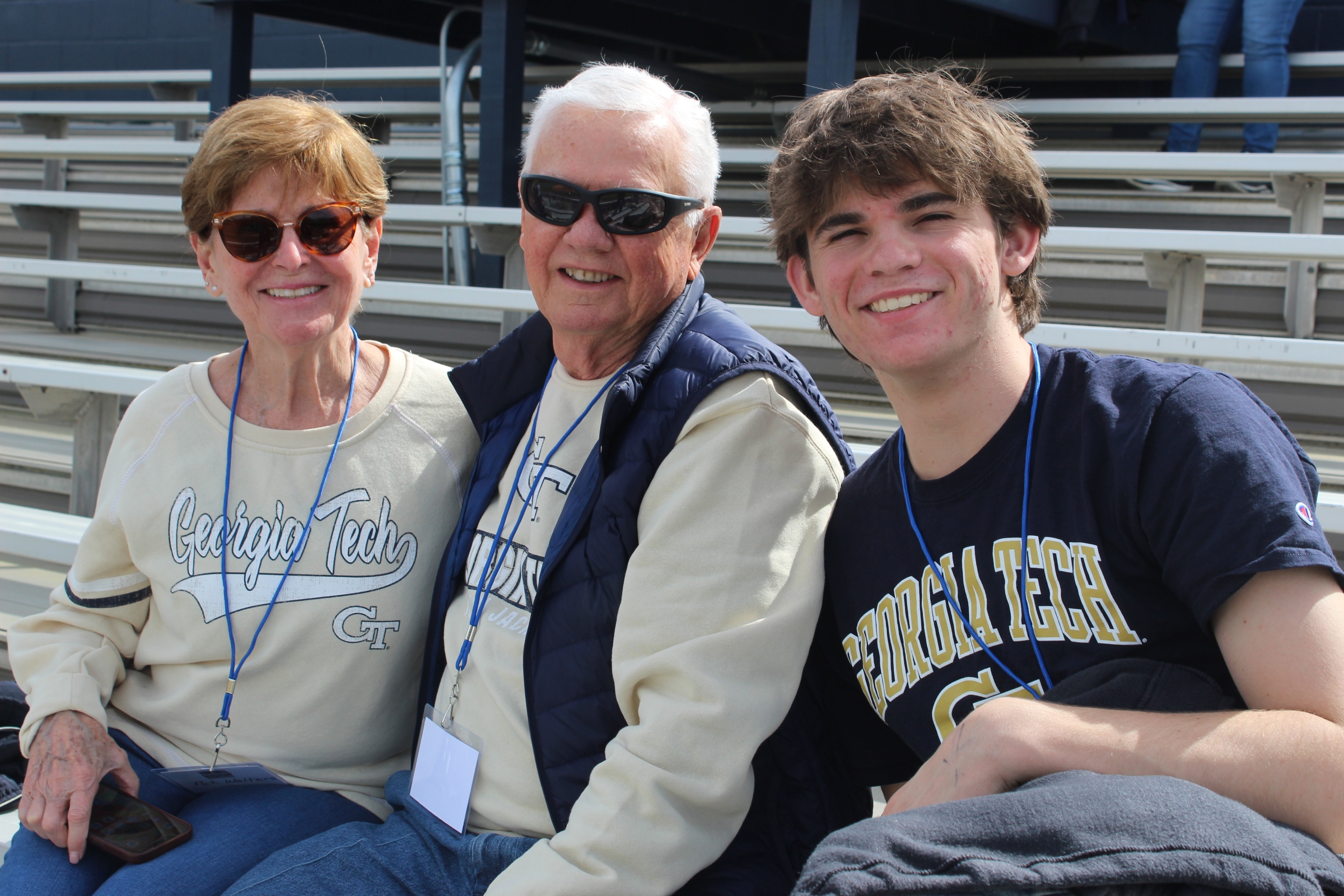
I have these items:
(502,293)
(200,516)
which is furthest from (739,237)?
(200,516)

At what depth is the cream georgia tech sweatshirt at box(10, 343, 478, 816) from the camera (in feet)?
5.11

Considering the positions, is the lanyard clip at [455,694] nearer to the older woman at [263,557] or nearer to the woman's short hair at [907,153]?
the older woman at [263,557]

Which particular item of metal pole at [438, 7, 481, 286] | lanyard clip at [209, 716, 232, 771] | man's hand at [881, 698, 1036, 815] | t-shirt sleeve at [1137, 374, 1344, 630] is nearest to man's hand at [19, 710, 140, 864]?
lanyard clip at [209, 716, 232, 771]

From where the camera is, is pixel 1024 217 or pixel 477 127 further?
pixel 477 127

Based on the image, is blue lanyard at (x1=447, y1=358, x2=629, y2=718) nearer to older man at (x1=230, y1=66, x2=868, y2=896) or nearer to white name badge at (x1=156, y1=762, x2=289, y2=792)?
older man at (x1=230, y1=66, x2=868, y2=896)

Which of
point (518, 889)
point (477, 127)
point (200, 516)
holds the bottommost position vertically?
point (518, 889)

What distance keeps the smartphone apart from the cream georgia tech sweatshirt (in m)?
0.12

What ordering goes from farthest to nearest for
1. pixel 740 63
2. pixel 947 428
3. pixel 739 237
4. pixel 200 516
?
pixel 740 63 < pixel 739 237 < pixel 200 516 < pixel 947 428

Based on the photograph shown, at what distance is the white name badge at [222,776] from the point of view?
1.53 metres

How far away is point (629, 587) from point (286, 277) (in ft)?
2.67

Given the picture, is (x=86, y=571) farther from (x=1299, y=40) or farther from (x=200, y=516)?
(x=1299, y=40)

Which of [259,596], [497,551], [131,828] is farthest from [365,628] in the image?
[131,828]

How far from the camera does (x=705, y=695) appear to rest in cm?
113

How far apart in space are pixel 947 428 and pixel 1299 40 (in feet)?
15.4
